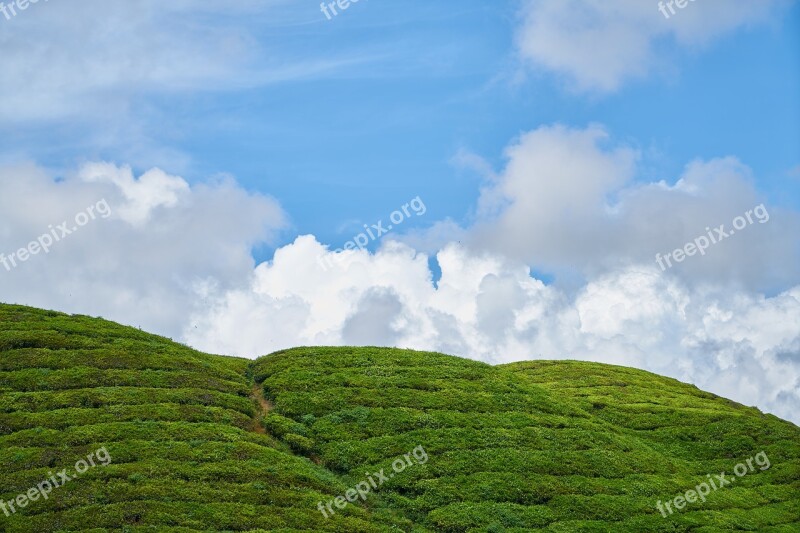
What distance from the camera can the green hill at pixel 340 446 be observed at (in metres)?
42.4

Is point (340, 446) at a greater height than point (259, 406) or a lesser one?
lesser

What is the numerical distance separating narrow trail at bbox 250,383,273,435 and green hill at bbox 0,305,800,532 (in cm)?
26

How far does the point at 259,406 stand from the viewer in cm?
5922

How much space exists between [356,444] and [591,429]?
66.7 ft

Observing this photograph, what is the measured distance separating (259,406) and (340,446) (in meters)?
9.88

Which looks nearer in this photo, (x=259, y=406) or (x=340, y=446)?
(x=340, y=446)

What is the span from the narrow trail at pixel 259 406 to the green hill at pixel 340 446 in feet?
0.84

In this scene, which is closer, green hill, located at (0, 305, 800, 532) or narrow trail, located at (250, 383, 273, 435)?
green hill, located at (0, 305, 800, 532)

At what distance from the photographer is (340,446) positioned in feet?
172

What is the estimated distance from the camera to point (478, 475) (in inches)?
1954

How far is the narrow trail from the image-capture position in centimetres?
5488

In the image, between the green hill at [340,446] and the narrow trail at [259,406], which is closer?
the green hill at [340,446]

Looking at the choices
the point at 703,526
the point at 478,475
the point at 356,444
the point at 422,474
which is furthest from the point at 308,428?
the point at 703,526

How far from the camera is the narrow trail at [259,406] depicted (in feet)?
180
